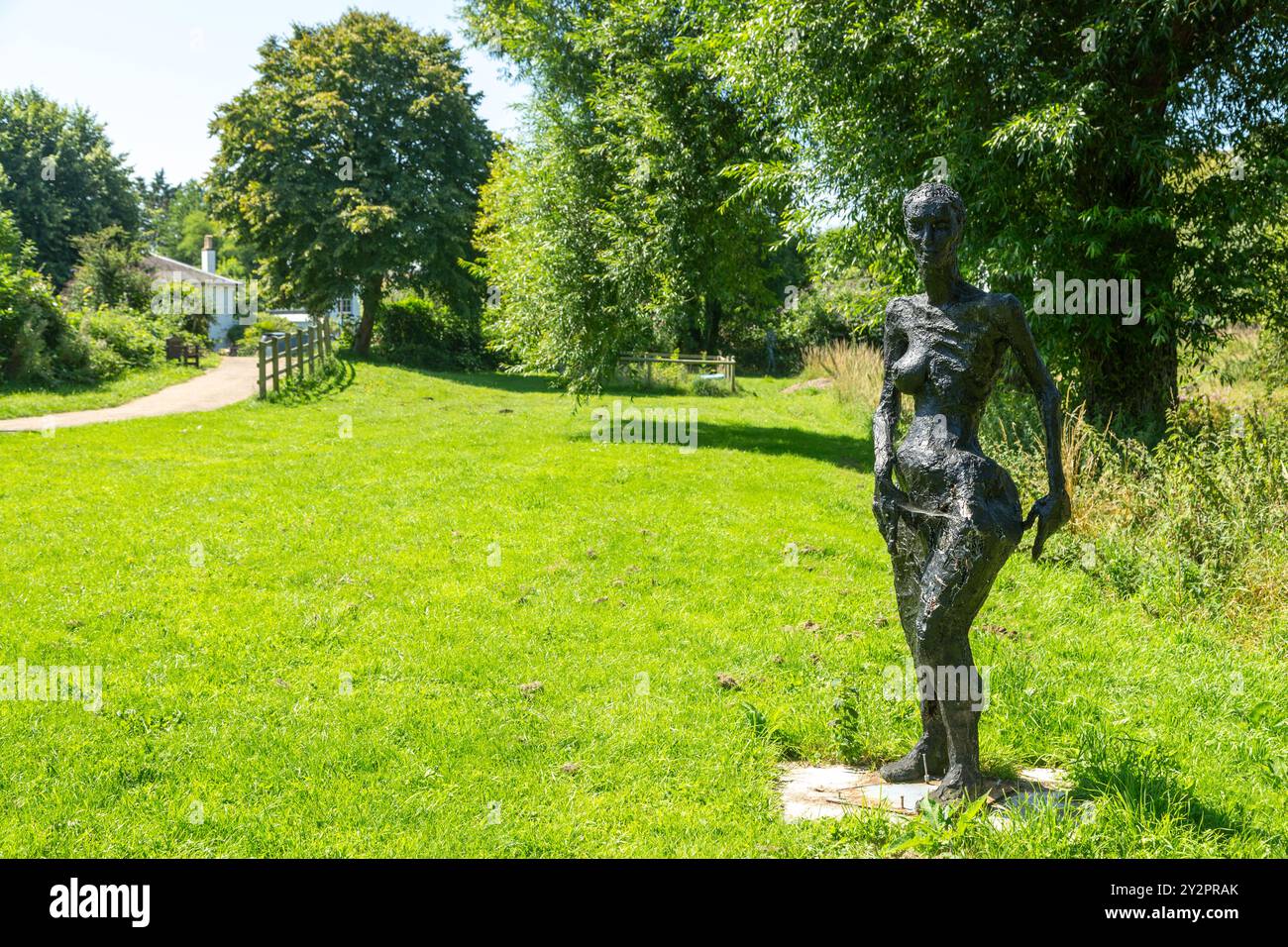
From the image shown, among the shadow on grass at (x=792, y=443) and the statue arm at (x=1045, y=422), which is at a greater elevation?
the statue arm at (x=1045, y=422)

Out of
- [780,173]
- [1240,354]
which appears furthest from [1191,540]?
[1240,354]

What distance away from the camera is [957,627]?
4465 millimetres

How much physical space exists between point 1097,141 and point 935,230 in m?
8.19

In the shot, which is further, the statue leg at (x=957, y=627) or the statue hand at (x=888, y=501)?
the statue hand at (x=888, y=501)

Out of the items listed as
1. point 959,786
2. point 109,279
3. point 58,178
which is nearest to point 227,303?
point 58,178

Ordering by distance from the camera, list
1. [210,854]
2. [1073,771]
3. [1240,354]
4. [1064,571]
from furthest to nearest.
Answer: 1. [1240,354]
2. [1064,571]
3. [1073,771]
4. [210,854]

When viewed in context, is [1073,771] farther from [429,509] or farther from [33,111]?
[33,111]

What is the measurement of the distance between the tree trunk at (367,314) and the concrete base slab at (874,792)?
3791cm

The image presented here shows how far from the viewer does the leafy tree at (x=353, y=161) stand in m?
37.4

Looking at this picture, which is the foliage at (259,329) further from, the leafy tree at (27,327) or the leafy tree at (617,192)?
the leafy tree at (617,192)

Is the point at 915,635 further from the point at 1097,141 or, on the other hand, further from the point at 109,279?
the point at 109,279

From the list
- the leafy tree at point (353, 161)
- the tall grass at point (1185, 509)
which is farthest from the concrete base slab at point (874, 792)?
the leafy tree at point (353, 161)

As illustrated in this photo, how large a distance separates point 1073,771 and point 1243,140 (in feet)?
33.4

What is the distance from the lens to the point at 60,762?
5051 millimetres
